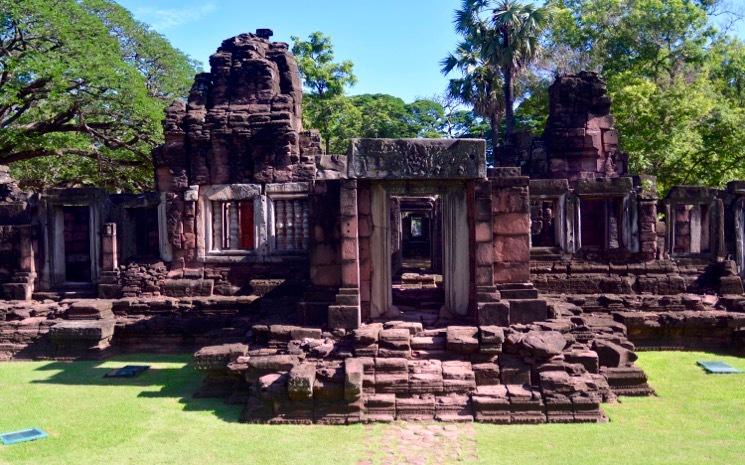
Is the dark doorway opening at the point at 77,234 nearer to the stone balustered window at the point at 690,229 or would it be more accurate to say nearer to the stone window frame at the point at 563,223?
the stone window frame at the point at 563,223

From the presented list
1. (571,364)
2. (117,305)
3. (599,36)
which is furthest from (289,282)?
(599,36)

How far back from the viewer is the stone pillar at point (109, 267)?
40.9ft

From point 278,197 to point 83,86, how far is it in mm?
8451

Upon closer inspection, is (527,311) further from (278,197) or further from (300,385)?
(278,197)

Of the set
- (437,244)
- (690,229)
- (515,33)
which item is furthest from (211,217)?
(515,33)

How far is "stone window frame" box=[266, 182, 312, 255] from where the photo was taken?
12031mm

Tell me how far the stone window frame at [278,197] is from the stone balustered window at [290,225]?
6 centimetres

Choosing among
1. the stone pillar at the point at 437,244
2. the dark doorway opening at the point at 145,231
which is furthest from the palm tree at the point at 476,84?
the dark doorway opening at the point at 145,231

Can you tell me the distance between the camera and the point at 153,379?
9.02 meters

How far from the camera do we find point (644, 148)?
18.2 meters

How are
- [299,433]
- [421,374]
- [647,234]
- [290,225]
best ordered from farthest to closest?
[290,225] < [647,234] < [421,374] < [299,433]

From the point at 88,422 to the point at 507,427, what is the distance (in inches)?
188

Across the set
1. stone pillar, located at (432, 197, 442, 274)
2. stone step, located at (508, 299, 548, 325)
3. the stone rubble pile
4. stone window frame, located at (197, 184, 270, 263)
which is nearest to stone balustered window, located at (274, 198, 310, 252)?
stone window frame, located at (197, 184, 270, 263)

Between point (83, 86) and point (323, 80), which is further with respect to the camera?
point (323, 80)
